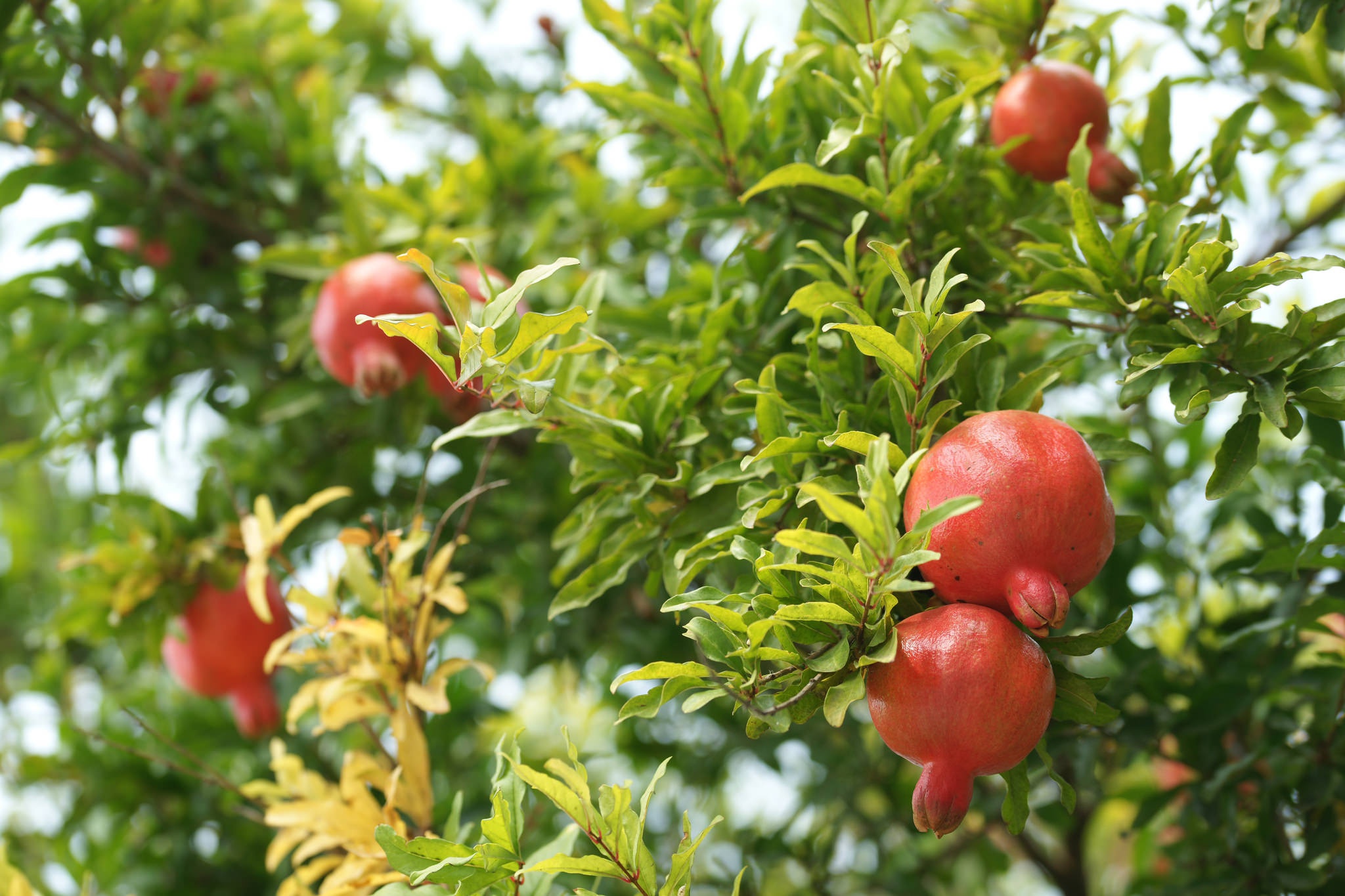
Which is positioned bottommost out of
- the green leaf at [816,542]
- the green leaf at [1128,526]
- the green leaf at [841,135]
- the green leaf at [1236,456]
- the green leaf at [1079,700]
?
the green leaf at [1079,700]

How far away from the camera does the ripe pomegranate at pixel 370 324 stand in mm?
1160

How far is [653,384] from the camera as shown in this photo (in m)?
1.02

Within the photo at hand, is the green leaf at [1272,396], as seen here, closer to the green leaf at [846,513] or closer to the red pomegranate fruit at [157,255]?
the green leaf at [846,513]

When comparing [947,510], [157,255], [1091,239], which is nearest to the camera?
[947,510]

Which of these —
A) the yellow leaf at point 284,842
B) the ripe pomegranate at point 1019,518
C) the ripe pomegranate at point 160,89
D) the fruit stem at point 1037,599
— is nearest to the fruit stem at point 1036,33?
the ripe pomegranate at point 1019,518

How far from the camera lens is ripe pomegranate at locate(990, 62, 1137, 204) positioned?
989 millimetres

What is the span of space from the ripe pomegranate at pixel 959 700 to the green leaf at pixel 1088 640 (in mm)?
51

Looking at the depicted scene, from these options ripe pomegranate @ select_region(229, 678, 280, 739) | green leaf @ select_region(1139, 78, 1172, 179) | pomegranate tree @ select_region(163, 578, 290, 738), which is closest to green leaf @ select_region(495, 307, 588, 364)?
green leaf @ select_region(1139, 78, 1172, 179)

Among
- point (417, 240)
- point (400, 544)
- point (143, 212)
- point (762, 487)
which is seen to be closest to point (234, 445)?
point (143, 212)

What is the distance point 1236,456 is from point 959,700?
0.33 m

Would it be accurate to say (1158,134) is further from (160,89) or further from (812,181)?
(160,89)

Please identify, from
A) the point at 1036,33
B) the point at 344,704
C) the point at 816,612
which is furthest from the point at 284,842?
the point at 1036,33

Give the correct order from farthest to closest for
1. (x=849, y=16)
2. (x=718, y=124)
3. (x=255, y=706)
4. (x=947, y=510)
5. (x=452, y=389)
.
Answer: (x=255, y=706), (x=452, y=389), (x=718, y=124), (x=849, y=16), (x=947, y=510)

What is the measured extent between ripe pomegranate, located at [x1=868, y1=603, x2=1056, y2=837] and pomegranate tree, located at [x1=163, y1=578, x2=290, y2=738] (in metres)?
0.98
